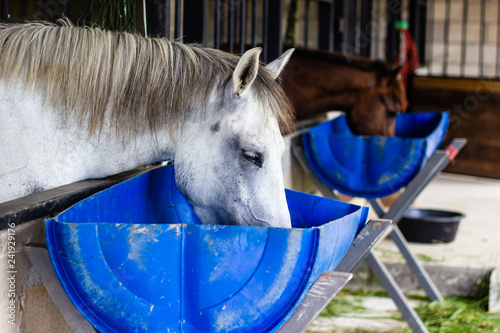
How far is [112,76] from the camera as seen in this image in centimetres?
133

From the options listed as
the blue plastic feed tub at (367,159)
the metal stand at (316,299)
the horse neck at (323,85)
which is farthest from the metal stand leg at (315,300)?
the horse neck at (323,85)

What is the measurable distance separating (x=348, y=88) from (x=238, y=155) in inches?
90.8

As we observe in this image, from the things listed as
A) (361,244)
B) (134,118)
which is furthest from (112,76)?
(361,244)

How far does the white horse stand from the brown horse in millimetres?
2143

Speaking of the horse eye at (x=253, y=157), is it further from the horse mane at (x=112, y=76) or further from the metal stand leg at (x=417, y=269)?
the metal stand leg at (x=417, y=269)

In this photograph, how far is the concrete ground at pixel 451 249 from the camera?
2723 millimetres

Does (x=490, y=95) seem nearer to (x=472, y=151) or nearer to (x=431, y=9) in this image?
(x=472, y=151)

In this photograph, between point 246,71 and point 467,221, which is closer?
point 246,71

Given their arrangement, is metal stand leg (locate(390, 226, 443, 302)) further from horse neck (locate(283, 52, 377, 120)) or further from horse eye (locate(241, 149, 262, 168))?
horse eye (locate(241, 149, 262, 168))

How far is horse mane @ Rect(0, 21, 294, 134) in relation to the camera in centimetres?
132

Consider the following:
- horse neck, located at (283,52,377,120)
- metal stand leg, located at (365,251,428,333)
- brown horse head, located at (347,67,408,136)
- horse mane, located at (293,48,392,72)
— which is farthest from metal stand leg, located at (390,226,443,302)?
horse mane, located at (293,48,392,72)

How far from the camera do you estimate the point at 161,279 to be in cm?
97

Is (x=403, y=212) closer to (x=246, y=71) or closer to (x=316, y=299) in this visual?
(x=246, y=71)

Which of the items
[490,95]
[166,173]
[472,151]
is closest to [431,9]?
[490,95]
